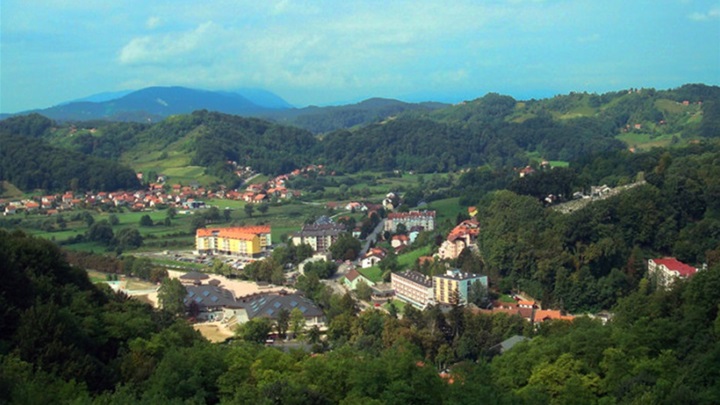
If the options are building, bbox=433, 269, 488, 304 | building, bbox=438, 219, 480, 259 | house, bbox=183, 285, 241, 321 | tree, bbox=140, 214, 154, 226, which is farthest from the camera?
tree, bbox=140, 214, 154, 226

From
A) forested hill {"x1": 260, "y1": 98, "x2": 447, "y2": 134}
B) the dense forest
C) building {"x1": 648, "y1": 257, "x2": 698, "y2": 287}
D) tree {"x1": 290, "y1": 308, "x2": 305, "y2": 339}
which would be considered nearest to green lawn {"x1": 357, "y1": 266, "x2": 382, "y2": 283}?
tree {"x1": 290, "y1": 308, "x2": 305, "y2": 339}

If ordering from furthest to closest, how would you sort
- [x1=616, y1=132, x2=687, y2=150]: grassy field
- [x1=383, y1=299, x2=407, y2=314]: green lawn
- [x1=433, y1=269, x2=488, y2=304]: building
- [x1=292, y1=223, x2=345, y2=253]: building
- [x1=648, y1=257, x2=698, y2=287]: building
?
1. [x1=616, y1=132, x2=687, y2=150]: grassy field
2. [x1=292, y1=223, x2=345, y2=253]: building
3. [x1=383, y1=299, x2=407, y2=314]: green lawn
4. [x1=433, y1=269, x2=488, y2=304]: building
5. [x1=648, y1=257, x2=698, y2=287]: building

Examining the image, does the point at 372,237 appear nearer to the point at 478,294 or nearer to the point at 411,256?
the point at 411,256

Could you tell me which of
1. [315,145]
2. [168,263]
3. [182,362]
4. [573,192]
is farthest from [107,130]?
[182,362]

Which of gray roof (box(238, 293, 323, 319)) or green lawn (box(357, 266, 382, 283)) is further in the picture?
green lawn (box(357, 266, 382, 283))

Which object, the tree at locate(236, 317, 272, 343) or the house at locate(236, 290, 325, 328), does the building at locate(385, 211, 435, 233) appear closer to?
the house at locate(236, 290, 325, 328)

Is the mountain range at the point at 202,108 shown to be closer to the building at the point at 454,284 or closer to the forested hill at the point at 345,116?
the forested hill at the point at 345,116

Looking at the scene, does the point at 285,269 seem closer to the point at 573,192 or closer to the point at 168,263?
the point at 168,263

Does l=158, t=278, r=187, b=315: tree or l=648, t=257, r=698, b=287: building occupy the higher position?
l=648, t=257, r=698, b=287: building
